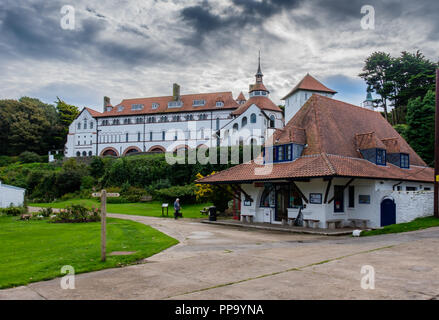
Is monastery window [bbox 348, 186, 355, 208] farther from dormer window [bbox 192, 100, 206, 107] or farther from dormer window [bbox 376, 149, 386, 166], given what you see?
dormer window [bbox 192, 100, 206, 107]

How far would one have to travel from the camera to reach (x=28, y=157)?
2702 inches

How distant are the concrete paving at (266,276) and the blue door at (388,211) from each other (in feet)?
25.1

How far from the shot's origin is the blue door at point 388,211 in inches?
784

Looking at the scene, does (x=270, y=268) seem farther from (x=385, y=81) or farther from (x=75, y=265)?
→ (x=385, y=81)

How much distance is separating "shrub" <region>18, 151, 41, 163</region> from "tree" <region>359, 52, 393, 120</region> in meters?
61.8

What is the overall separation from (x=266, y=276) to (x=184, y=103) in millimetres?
62233

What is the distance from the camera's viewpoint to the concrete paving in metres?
6.59

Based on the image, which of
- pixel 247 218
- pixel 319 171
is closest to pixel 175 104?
pixel 247 218

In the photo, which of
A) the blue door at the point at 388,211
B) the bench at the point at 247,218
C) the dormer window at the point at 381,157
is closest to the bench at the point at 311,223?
the blue door at the point at 388,211

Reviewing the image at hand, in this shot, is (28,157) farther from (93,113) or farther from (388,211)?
(388,211)

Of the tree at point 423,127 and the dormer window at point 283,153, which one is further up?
the tree at point 423,127

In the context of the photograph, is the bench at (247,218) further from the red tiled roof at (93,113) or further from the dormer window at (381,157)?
the red tiled roof at (93,113)

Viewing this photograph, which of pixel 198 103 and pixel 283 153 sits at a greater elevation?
pixel 198 103

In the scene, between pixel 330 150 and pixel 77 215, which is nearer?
pixel 330 150
